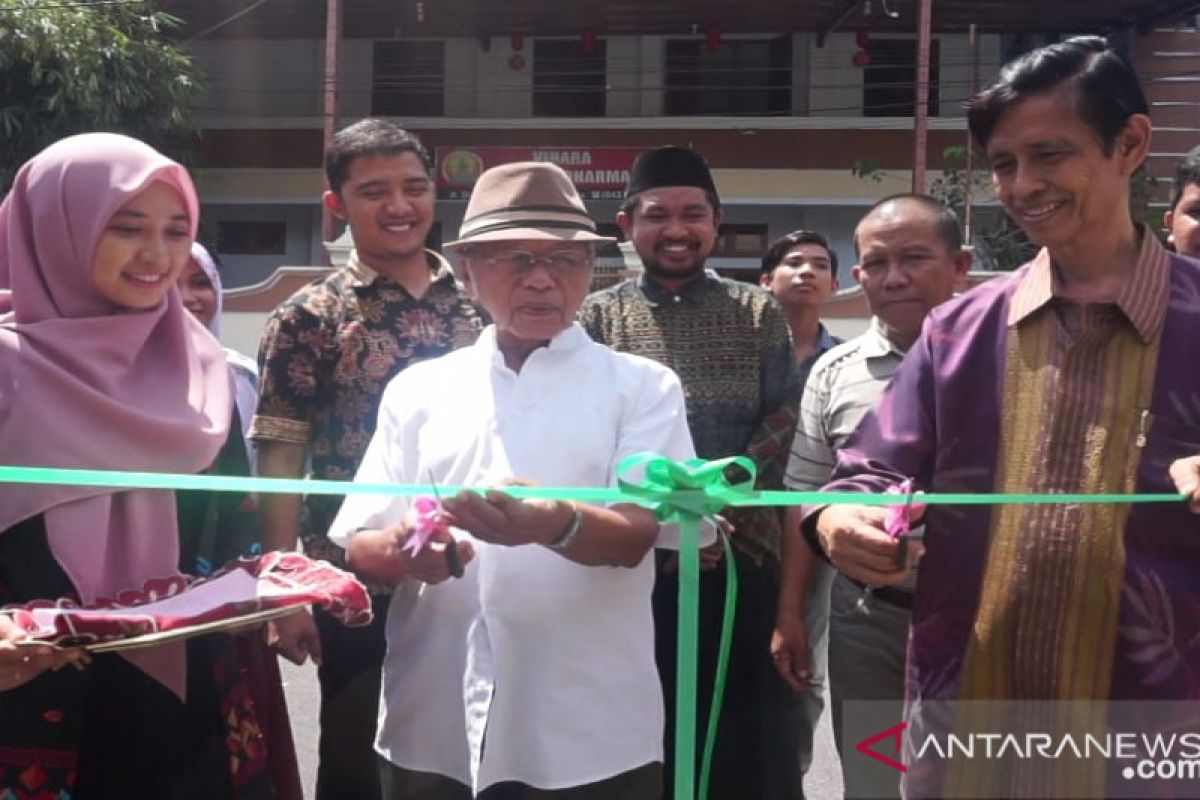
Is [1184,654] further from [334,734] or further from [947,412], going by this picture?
[334,734]

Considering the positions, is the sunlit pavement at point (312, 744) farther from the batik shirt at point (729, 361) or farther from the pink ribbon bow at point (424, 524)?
the pink ribbon bow at point (424, 524)

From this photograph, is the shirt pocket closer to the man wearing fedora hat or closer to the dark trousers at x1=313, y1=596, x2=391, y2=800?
the man wearing fedora hat

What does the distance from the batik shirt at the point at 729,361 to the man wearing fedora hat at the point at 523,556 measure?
0.70m

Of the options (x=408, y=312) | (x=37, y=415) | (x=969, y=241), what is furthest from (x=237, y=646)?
(x=969, y=241)

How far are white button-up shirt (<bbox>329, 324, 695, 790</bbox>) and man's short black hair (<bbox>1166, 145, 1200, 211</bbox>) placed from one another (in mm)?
1837

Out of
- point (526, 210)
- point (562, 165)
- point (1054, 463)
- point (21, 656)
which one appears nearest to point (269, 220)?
point (562, 165)

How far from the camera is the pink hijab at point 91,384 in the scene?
2170 millimetres

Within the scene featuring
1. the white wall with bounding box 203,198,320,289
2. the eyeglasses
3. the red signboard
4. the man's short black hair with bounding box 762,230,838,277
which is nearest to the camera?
the eyeglasses

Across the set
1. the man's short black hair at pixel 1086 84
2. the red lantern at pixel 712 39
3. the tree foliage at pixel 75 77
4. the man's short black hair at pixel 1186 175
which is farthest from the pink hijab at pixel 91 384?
the red lantern at pixel 712 39

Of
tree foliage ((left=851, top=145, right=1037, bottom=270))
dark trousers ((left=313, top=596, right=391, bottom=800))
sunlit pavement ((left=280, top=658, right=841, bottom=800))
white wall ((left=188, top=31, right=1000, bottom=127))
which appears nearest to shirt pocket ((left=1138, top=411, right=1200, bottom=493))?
dark trousers ((left=313, top=596, right=391, bottom=800))

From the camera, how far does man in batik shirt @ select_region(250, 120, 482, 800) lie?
2.94m

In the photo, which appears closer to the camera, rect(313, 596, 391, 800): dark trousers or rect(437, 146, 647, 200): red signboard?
rect(313, 596, 391, 800): dark trousers

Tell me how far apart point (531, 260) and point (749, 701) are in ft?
4.58

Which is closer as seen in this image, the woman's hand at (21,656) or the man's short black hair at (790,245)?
the woman's hand at (21,656)
